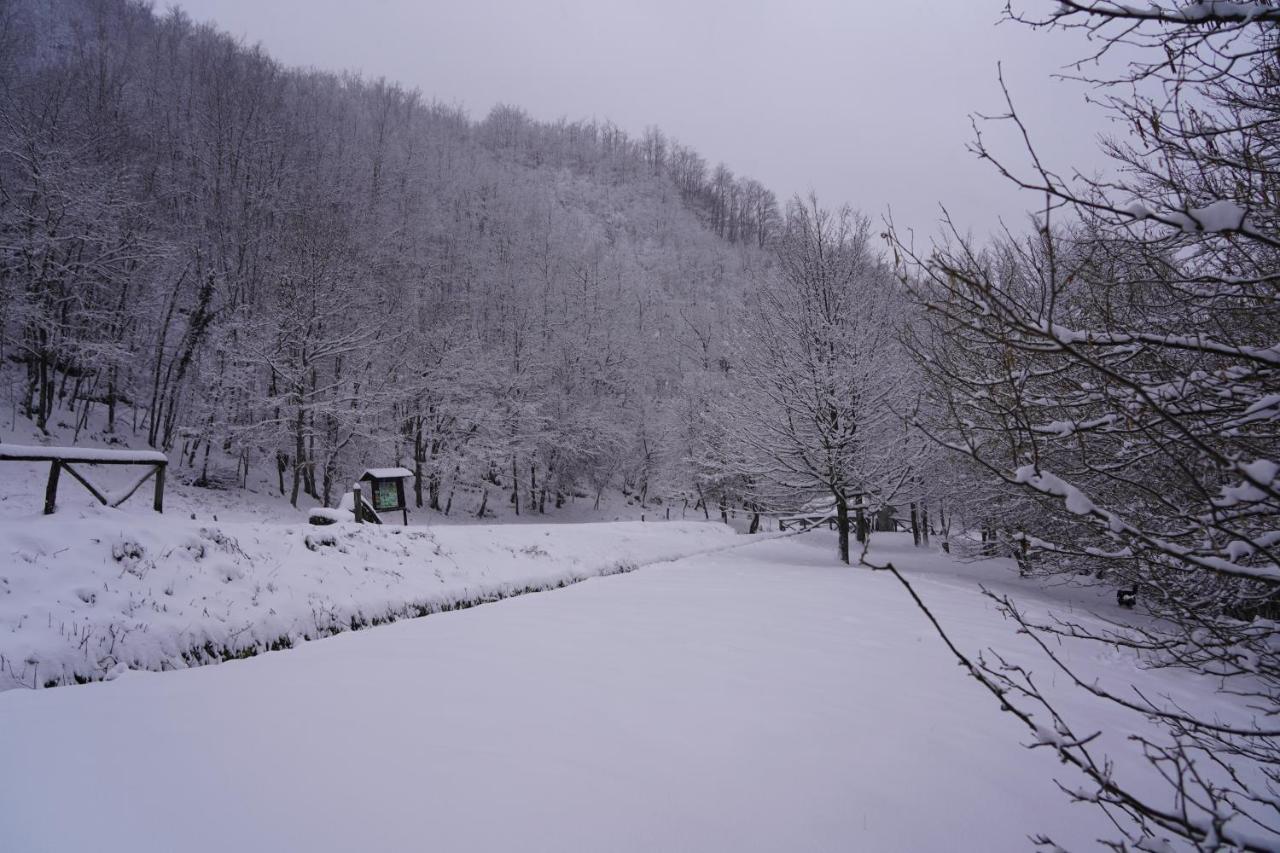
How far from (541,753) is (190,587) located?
499cm

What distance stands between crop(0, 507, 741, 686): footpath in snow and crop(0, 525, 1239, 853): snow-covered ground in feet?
2.15

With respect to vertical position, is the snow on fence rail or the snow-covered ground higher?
the snow on fence rail

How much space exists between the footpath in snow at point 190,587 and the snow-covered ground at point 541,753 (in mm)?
656

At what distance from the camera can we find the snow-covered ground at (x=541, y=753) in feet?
8.07

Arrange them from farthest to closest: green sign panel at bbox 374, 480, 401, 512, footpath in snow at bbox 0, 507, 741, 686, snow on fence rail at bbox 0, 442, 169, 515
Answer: green sign panel at bbox 374, 480, 401, 512
snow on fence rail at bbox 0, 442, 169, 515
footpath in snow at bbox 0, 507, 741, 686

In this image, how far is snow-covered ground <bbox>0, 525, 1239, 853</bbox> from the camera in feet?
8.07

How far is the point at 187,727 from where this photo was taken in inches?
132

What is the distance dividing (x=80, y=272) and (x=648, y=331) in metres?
30.7

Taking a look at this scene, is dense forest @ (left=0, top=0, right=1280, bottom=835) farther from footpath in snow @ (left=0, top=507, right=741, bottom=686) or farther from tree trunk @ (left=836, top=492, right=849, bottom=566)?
footpath in snow @ (left=0, top=507, right=741, bottom=686)

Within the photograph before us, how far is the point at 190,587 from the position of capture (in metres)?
5.80

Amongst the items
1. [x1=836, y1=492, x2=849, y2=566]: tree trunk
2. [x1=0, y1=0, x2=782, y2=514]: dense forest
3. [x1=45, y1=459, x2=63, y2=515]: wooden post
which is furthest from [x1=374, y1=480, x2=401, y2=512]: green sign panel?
[x1=836, y1=492, x2=849, y2=566]: tree trunk

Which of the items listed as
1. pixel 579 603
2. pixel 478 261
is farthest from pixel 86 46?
pixel 579 603

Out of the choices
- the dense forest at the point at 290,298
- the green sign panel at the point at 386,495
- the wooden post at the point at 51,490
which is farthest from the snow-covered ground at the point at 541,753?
the dense forest at the point at 290,298

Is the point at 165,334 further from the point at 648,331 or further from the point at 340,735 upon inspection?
the point at 648,331
